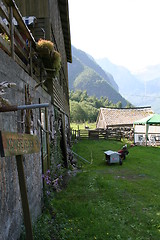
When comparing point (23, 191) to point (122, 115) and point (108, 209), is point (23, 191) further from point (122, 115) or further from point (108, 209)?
point (122, 115)

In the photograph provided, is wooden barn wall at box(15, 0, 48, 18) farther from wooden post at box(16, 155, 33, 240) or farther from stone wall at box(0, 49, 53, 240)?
wooden post at box(16, 155, 33, 240)

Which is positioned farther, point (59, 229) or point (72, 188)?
point (72, 188)

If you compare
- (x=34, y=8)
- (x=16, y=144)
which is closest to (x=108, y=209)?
(x=16, y=144)

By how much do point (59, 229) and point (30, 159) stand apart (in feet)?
4.84

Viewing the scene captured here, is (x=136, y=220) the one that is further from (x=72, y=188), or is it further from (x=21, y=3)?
(x=21, y=3)

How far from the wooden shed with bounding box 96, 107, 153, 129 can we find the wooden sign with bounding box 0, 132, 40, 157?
32119 mm

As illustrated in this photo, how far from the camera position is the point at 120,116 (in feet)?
119

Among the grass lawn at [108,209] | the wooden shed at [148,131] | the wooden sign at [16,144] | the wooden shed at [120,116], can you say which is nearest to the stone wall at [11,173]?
the wooden sign at [16,144]

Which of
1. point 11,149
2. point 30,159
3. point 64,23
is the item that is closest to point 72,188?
point 30,159

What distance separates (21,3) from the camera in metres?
7.92

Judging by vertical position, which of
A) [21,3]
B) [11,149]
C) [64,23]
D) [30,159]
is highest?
[64,23]

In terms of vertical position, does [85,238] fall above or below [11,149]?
below

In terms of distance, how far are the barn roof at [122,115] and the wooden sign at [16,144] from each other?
1271 inches

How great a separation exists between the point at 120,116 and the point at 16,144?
116ft
